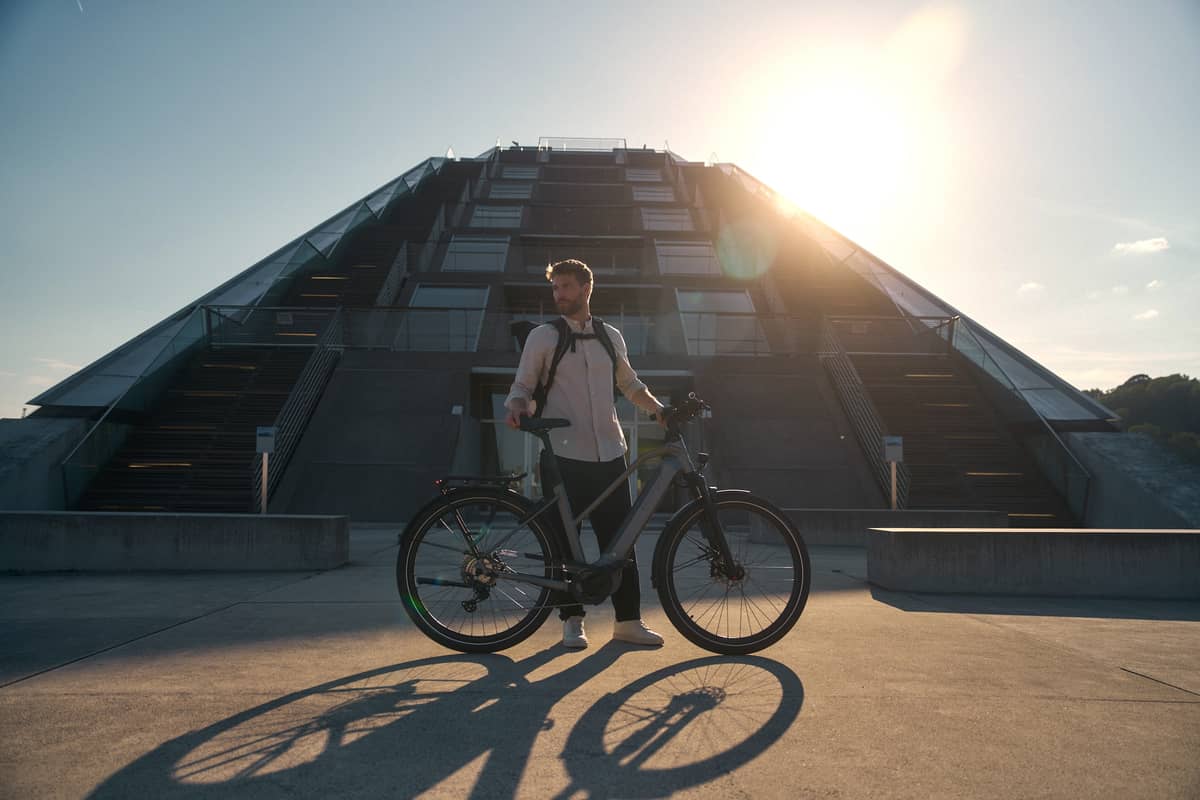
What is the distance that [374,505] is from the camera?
1367cm

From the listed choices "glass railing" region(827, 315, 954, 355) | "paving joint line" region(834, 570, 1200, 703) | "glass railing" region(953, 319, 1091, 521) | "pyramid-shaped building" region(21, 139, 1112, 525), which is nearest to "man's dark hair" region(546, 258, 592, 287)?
"paving joint line" region(834, 570, 1200, 703)

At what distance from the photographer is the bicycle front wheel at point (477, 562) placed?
11.2ft

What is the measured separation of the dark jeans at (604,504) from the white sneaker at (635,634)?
0.10 ft

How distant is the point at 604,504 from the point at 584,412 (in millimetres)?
483

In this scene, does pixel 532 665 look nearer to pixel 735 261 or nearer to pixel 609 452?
pixel 609 452

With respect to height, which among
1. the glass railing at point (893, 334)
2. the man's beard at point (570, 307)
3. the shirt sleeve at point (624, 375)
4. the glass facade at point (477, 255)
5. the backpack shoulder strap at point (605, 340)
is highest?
the glass facade at point (477, 255)

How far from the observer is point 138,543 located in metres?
6.67

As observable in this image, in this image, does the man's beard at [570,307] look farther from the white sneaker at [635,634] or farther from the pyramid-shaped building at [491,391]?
the pyramid-shaped building at [491,391]

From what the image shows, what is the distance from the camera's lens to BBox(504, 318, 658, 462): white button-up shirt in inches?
148

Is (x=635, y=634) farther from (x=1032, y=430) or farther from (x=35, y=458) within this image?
(x=1032, y=430)

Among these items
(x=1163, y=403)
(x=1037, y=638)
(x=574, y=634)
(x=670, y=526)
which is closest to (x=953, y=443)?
(x=1037, y=638)

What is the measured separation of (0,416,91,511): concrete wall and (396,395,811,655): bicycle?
448 inches

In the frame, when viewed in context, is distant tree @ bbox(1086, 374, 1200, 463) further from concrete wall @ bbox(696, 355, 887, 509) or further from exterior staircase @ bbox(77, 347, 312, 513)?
Result: exterior staircase @ bbox(77, 347, 312, 513)

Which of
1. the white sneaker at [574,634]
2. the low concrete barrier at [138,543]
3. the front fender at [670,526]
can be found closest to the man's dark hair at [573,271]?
the front fender at [670,526]
